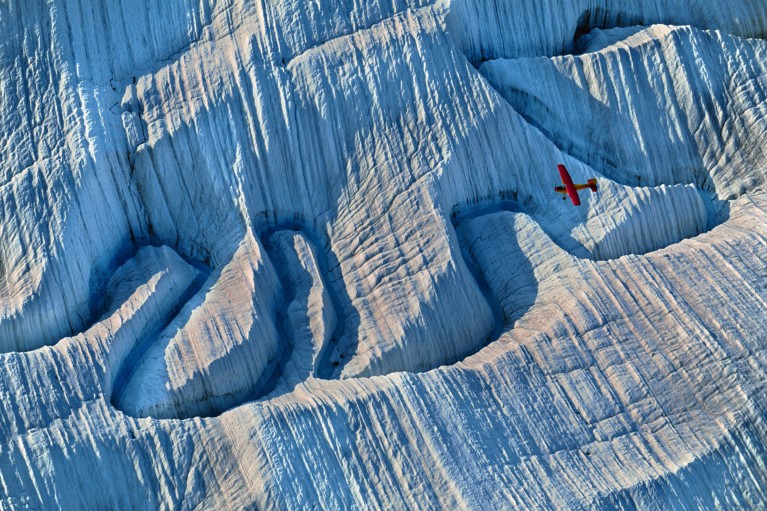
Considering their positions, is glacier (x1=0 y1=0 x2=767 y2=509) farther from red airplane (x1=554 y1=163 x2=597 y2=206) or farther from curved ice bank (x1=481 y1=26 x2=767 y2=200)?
red airplane (x1=554 y1=163 x2=597 y2=206)

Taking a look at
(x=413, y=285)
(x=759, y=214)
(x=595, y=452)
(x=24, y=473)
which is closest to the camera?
(x=24, y=473)

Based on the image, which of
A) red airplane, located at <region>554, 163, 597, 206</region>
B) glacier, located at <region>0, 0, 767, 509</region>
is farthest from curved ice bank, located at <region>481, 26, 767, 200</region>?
red airplane, located at <region>554, 163, 597, 206</region>

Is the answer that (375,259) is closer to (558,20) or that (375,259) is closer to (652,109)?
(652,109)

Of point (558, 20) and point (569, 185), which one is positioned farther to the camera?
point (558, 20)

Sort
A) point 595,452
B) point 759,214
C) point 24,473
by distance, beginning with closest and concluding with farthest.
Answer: point 24,473 → point 595,452 → point 759,214

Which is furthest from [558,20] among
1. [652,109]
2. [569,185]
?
[569,185]

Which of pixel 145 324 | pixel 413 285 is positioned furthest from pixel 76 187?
pixel 413 285

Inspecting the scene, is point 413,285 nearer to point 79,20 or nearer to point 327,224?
point 327,224

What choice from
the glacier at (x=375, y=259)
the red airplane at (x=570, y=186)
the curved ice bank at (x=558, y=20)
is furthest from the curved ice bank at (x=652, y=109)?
the red airplane at (x=570, y=186)
